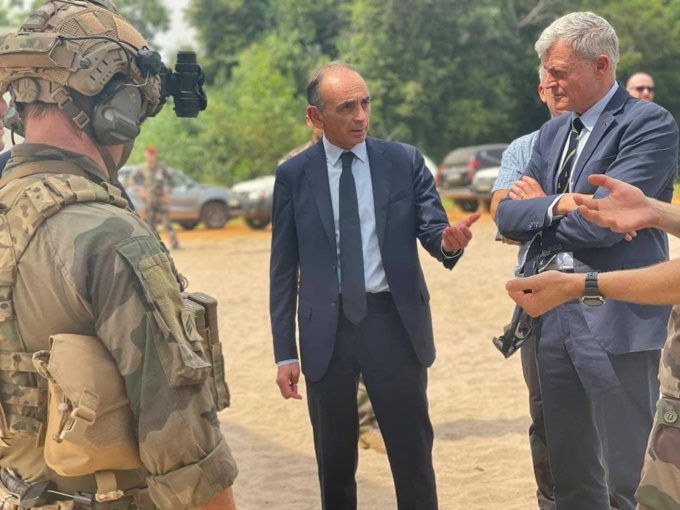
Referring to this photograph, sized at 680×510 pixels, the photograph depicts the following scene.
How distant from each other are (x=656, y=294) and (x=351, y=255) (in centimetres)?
184

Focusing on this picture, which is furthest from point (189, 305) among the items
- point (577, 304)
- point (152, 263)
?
point (577, 304)

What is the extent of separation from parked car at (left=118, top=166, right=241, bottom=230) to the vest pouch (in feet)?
73.6

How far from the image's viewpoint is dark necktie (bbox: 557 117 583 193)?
425cm

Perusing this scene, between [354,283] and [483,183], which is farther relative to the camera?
[483,183]

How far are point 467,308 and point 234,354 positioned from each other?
328 cm

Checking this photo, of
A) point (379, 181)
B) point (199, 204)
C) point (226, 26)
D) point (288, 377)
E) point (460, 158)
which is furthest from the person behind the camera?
point (226, 26)

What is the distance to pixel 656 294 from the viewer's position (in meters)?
2.83

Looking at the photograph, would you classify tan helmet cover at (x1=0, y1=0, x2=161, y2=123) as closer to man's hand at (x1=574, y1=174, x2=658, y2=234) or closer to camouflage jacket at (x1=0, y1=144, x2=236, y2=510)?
camouflage jacket at (x1=0, y1=144, x2=236, y2=510)

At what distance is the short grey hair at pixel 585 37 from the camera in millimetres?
4113

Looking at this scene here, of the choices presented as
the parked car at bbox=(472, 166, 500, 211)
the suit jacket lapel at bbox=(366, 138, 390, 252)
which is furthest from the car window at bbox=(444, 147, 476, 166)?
the suit jacket lapel at bbox=(366, 138, 390, 252)

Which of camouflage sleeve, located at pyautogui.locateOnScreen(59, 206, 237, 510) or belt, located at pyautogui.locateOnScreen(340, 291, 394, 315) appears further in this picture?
belt, located at pyautogui.locateOnScreen(340, 291, 394, 315)

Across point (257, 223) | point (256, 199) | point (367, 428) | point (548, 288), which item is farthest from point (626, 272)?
point (257, 223)

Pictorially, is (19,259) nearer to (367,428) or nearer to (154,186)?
(367,428)

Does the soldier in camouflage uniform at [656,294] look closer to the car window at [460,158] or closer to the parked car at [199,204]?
the parked car at [199,204]
